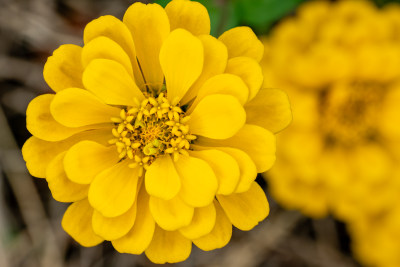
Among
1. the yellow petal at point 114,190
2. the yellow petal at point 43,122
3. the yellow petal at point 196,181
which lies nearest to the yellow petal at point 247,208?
the yellow petal at point 196,181

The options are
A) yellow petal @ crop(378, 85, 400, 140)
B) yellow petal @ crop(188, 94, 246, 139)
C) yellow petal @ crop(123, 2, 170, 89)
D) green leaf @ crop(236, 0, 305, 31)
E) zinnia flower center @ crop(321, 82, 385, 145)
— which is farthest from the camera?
green leaf @ crop(236, 0, 305, 31)

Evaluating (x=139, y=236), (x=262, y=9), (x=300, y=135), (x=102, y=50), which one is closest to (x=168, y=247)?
(x=139, y=236)

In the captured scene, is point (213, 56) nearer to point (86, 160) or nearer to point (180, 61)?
point (180, 61)

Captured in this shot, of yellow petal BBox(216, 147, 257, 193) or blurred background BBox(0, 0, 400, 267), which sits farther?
blurred background BBox(0, 0, 400, 267)

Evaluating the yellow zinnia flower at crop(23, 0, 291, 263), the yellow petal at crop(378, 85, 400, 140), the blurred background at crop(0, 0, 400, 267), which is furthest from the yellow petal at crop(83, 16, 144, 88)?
the yellow petal at crop(378, 85, 400, 140)

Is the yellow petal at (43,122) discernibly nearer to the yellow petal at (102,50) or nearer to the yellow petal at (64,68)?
the yellow petal at (64,68)

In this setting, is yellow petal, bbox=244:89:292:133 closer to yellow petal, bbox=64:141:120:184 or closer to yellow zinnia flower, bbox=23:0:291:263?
yellow zinnia flower, bbox=23:0:291:263

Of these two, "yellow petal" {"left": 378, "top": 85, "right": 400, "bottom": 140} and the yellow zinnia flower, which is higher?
the yellow zinnia flower
